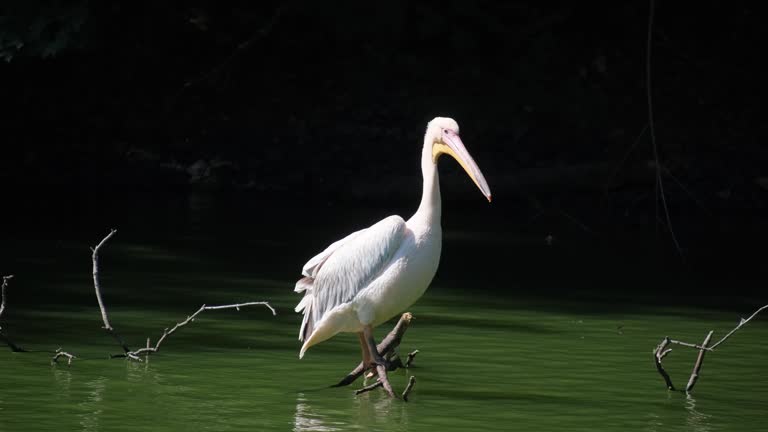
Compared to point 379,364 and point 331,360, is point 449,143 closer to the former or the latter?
point 379,364

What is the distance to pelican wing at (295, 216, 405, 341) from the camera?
7.11 m

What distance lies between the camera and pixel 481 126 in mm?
17609

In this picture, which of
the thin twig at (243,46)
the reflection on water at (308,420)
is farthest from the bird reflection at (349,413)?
the thin twig at (243,46)

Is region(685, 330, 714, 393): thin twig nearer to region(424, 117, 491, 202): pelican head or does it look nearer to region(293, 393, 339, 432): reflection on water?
region(424, 117, 491, 202): pelican head

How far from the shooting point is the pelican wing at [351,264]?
23.3 ft

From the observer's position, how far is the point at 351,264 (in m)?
7.16

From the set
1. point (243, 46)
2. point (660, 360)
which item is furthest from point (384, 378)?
point (243, 46)

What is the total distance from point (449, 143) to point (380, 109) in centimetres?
1184

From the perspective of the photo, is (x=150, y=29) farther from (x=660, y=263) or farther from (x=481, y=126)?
(x=660, y=263)

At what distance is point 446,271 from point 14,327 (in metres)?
4.18

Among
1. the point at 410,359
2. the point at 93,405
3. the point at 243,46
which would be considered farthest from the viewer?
the point at 243,46

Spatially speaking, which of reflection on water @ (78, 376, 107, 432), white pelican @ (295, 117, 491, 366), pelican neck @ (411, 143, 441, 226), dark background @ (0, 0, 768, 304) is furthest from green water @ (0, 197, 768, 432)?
dark background @ (0, 0, 768, 304)

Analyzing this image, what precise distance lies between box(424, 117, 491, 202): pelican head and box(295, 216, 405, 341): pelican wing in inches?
16.8

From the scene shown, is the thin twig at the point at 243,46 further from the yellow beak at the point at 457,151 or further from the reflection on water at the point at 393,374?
the yellow beak at the point at 457,151
